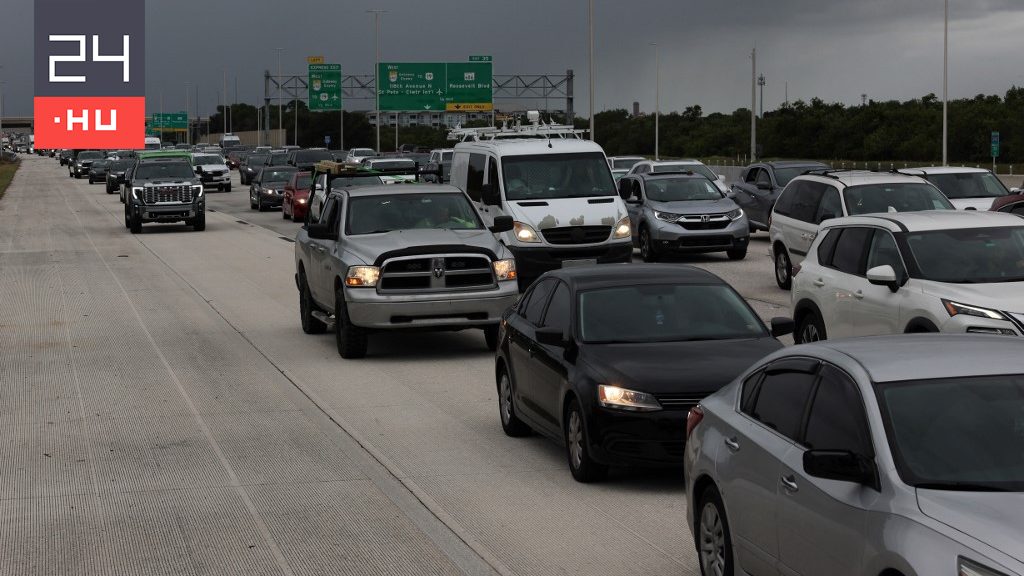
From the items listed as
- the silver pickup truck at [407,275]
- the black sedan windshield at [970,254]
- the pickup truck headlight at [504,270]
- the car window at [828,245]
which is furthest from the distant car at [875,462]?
the pickup truck headlight at [504,270]

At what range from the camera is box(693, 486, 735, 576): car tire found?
7199mm

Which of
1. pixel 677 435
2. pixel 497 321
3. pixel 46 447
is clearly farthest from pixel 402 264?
pixel 677 435

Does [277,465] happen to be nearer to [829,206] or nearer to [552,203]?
[829,206]

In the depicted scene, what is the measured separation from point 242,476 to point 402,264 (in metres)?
6.35

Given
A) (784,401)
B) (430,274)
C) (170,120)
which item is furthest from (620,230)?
(170,120)

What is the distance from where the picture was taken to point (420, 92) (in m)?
93.0

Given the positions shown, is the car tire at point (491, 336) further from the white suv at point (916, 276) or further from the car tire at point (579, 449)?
the car tire at point (579, 449)

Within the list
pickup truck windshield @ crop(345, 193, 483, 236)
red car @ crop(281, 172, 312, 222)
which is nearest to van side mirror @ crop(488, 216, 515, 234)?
pickup truck windshield @ crop(345, 193, 483, 236)

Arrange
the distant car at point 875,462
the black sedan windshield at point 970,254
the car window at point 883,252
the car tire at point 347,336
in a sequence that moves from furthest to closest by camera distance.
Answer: the car tire at point 347,336 < the car window at point 883,252 < the black sedan windshield at point 970,254 < the distant car at point 875,462

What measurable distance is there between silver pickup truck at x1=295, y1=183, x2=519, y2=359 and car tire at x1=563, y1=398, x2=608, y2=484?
21.1 ft

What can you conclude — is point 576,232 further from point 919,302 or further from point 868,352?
point 868,352

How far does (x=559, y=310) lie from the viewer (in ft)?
38.2

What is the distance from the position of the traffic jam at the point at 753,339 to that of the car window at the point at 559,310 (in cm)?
4

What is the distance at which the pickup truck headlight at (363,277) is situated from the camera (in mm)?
17062
